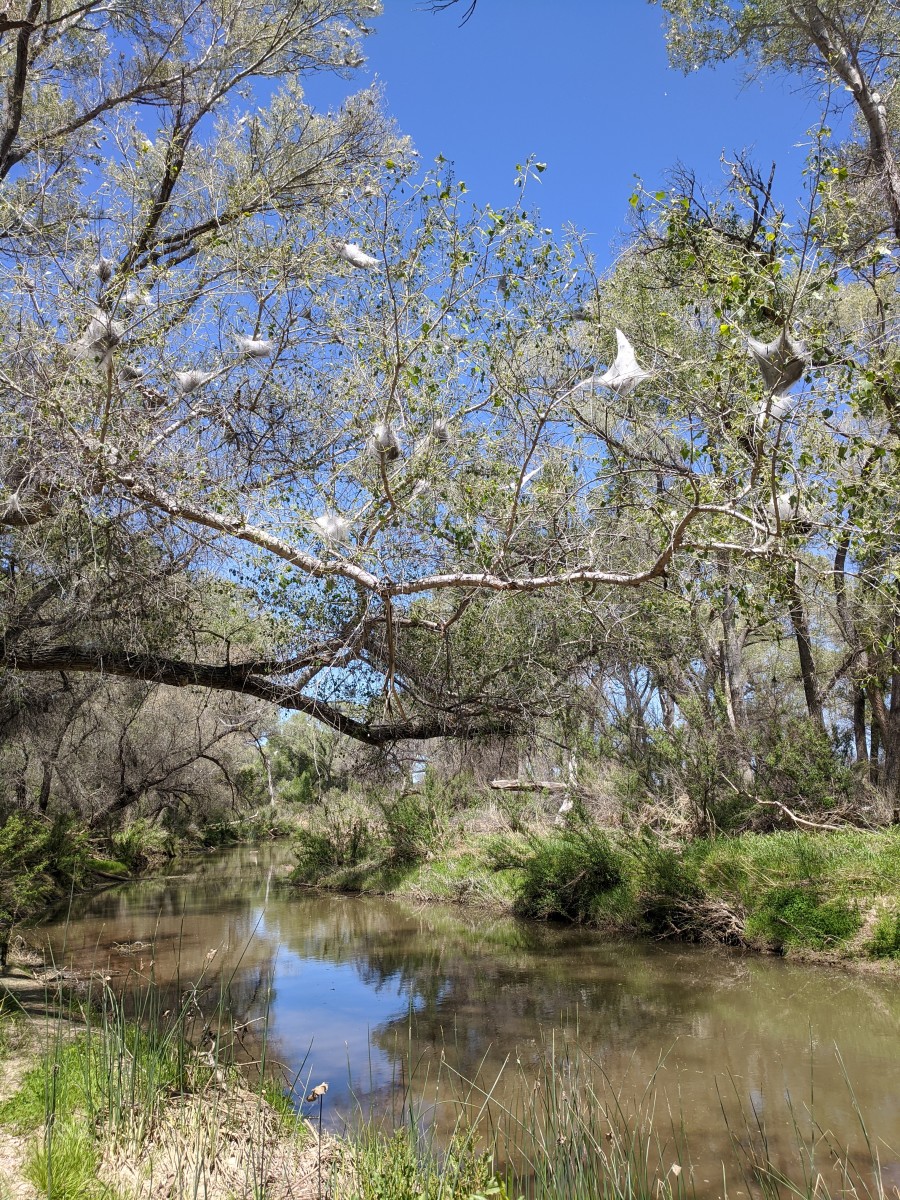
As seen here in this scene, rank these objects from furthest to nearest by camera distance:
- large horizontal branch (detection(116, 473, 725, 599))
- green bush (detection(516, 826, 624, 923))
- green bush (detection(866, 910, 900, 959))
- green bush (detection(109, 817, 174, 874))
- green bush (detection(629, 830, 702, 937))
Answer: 1. green bush (detection(109, 817, 174, 874))
2. green bush (detection(516, 826, 624, 923))
3. green bush (detection(629, 830, 702, 937))
4. green bush (detection(866, 910, 900, 959))
5. large horizontal branch (detection(116, 473, 725, 599))

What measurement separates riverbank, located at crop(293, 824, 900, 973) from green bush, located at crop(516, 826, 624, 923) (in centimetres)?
2

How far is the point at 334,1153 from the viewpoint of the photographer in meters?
4.39

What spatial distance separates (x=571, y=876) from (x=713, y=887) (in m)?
3.14

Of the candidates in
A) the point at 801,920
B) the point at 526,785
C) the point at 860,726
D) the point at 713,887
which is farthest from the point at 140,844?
the point at 860,726

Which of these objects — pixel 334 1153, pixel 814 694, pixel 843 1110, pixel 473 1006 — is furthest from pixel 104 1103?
pixel 814 694

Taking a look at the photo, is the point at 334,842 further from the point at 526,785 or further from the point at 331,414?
the point at 331,414

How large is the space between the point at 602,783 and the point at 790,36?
11.8 metres

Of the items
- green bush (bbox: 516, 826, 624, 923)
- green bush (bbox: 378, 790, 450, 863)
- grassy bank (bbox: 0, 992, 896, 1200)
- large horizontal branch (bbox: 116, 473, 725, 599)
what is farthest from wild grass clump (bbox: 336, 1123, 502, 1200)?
green bush (bbox: 378, 790, 450, 863)

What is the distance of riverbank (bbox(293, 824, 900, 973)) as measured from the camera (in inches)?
400

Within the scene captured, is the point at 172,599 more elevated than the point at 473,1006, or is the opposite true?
the point at 172,599

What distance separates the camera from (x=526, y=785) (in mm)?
19000

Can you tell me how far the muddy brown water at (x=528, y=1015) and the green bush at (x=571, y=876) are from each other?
19.3 inches

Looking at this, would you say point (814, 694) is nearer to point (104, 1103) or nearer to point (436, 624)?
point (436, 624)

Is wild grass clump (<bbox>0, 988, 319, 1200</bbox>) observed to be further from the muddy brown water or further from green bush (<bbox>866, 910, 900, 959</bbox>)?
green bush (<bbox>866, 910, 900, 959</bbox>)
